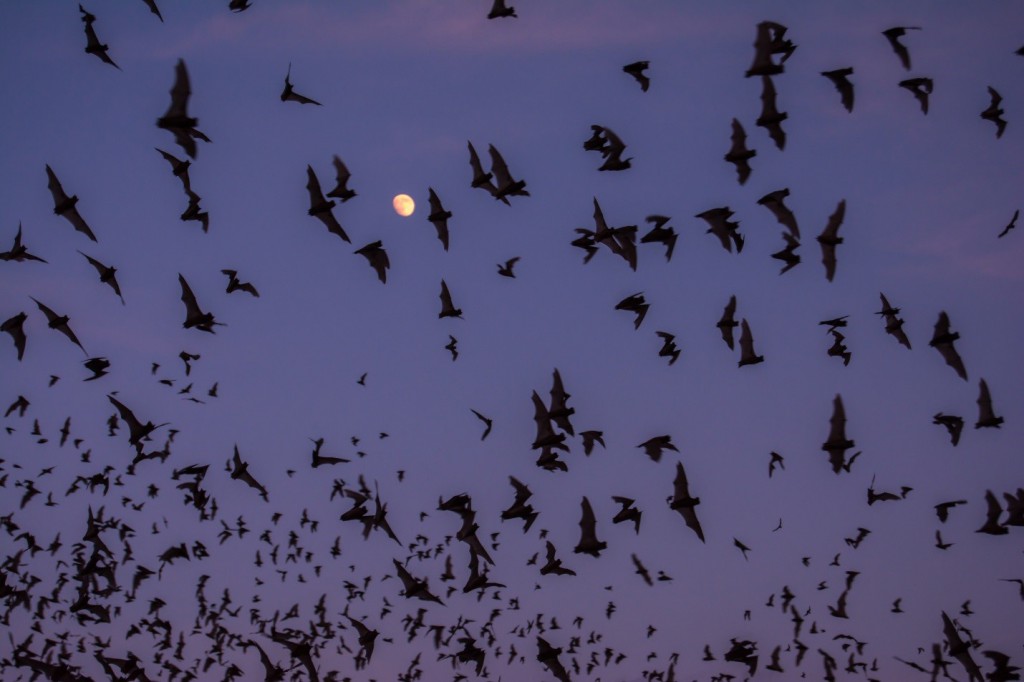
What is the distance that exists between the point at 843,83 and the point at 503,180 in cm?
919

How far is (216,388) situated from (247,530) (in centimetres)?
746

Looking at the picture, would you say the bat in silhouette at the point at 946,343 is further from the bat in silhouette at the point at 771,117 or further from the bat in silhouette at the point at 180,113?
the bat in silhouette at the point at 180,113

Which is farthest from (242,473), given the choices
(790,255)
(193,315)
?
(790,255)

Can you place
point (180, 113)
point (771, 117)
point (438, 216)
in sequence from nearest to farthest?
point (180, 113), point (771, 117), point (438, 216)

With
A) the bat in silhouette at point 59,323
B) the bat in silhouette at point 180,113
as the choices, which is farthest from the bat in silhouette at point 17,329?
the bat in silhouette at point 180,113

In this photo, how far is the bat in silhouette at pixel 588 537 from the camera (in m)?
23.0

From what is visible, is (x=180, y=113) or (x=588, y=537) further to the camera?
(x=588, y=537)

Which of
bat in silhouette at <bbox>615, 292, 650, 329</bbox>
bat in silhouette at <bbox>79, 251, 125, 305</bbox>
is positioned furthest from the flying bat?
bat in silhouette at <bbox>615, 292, 650, 329</bbox>

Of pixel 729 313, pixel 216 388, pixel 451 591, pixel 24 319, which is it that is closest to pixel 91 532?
pixel 24 319

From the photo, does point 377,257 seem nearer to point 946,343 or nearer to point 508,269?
point 508,269

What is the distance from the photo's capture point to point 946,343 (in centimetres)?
2294

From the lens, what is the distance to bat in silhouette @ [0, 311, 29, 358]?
22969 mm

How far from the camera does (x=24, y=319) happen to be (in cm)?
2353

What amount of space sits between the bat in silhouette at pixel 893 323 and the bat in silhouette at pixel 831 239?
3.25 metres
